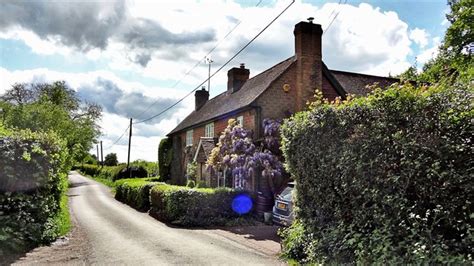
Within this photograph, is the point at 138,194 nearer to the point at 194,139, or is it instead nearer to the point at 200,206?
the point at 194,139

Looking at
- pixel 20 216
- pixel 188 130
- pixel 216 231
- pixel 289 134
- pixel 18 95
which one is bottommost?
pixel 216 231

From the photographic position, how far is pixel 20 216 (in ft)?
33.4

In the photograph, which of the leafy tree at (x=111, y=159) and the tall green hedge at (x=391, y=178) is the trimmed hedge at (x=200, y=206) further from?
the leafy tree at (x=111, y=159)

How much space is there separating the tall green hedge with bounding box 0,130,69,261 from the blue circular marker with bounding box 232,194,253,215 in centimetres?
738

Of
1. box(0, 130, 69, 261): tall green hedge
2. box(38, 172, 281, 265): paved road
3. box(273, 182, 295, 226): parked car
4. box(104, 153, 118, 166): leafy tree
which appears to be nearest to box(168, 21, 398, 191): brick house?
box(273, 182, 295, 226): parked car

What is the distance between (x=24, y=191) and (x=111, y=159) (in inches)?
2979

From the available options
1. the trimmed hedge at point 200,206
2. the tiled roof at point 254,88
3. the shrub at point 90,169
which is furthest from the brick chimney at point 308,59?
the shrub at point 90,169

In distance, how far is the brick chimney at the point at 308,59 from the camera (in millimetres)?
21609

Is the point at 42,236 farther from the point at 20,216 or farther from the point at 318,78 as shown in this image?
the point at 318,78

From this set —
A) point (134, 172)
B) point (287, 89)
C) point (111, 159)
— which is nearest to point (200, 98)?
point (287, 89)

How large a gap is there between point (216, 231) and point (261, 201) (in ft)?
11.0

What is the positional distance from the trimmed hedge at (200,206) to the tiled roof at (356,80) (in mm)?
11730

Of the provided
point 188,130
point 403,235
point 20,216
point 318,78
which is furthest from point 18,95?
point 403,235

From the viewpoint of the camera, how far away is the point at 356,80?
26.5m
